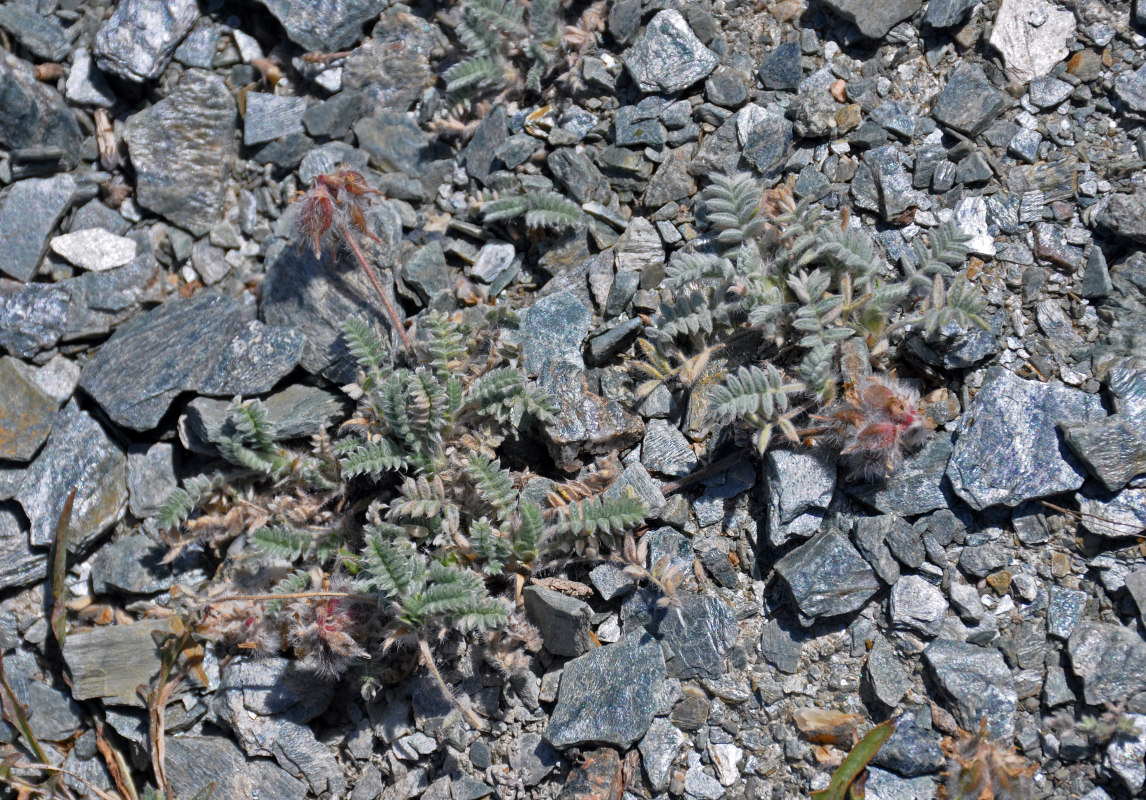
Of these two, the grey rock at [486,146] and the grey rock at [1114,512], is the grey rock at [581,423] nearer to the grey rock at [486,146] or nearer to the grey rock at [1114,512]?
the grey rock at [486,146]

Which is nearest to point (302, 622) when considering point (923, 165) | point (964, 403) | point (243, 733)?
point (243, 733)

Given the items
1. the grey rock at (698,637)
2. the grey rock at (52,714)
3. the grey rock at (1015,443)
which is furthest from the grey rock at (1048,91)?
the grey rock at (52,714)

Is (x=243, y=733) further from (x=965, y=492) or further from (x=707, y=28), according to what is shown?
(x=707, y=28)

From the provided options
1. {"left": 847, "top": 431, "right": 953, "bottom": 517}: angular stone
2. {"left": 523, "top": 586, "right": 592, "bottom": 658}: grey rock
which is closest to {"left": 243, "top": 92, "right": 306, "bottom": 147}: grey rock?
{"left": 523, "top": 586, "right": 592, "bottom": 658}: grey rock

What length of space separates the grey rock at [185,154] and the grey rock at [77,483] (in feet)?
3.98

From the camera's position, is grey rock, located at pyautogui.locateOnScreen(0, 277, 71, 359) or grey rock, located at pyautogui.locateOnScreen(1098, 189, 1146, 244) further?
grey rock, located at pyautogui.locateOnScreen(0, 277, 71, 359)

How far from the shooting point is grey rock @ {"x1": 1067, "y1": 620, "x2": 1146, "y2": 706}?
2.87 m

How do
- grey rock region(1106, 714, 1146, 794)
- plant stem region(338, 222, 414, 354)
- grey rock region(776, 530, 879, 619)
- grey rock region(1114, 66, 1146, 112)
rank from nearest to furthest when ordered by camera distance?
grey rock region(1106, 714, 1146, 794)
grey rock region(776, 530, 879, 619)
grey rock region(1114, 66, 1146, 112)
plant stem region(338, 222, 414, 354)

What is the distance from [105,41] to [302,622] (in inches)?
135

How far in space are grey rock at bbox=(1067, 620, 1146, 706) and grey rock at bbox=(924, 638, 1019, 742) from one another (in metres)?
0.24

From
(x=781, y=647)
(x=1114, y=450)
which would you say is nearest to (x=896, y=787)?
(x=781, y=647)

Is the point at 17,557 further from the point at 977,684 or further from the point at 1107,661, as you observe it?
the point at 1107,661

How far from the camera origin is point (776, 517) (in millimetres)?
3252

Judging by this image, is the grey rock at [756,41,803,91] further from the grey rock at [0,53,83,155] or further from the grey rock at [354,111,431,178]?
the grey rock at [0,53,83,155]
